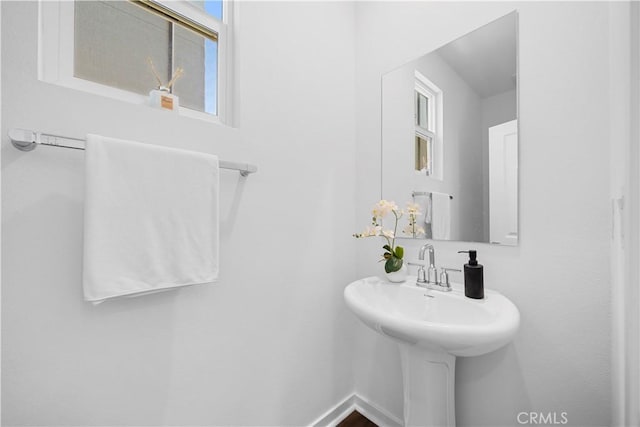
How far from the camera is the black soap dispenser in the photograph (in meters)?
0.91

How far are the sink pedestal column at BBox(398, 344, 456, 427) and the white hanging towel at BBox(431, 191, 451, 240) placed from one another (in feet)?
1.50

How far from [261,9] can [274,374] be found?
147 centimetres

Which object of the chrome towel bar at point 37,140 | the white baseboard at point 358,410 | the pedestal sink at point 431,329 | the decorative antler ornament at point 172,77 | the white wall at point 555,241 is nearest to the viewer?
the chrome towel bar at point 37,140

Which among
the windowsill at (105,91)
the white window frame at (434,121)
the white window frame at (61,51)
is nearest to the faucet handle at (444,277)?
the white window frame at (434,121)

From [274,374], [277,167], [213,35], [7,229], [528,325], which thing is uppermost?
[213,35]

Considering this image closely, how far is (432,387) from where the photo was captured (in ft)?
3.06

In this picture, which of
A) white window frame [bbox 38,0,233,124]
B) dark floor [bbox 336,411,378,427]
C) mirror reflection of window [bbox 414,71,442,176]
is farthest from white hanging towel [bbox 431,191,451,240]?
white window frame [bbox 38,0,233,124]

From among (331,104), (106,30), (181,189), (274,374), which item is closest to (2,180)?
(181,189)

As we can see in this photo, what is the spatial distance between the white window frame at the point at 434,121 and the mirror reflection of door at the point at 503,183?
190 mm

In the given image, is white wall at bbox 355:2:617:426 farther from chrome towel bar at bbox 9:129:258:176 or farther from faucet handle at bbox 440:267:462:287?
chrome towel bar at bbox 9:129:258:176

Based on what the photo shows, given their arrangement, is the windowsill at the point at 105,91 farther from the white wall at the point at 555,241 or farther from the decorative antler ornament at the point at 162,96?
the white wall at the point at 555,241

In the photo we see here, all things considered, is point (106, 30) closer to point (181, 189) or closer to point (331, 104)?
point (181, 189)

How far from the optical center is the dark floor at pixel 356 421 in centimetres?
132

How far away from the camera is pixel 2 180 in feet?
1.97
